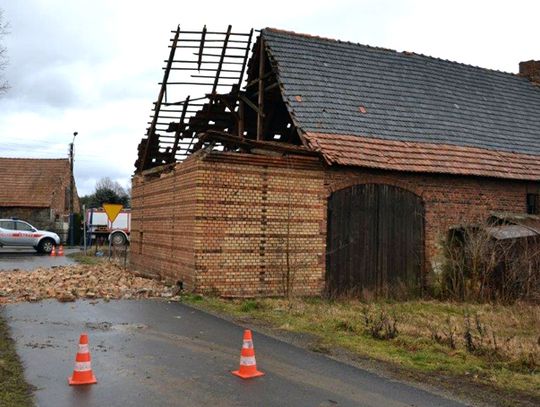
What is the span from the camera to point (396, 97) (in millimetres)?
18094

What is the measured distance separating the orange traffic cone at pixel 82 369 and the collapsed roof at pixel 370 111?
802 cm

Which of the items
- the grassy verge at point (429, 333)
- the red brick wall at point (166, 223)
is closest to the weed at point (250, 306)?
the grassy verge at point (429, 333)

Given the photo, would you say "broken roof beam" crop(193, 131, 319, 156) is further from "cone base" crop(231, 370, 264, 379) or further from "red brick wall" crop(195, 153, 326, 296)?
"cone base" crop(231, 370, 264, 379)

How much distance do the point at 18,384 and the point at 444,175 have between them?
41.5 feet

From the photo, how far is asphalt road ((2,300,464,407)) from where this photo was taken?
228 inches

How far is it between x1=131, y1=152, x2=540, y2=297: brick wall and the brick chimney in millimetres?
11185

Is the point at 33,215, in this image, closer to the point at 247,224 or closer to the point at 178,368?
the point at 247,224

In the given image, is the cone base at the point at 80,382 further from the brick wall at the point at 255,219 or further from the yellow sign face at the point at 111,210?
the yellow sign face at the point at 111,210

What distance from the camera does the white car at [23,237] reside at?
32.0 m

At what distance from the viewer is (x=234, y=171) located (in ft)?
43.2

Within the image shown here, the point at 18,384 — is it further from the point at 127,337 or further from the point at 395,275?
the point at 395,275

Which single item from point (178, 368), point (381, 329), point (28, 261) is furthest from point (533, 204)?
point (28, 261)

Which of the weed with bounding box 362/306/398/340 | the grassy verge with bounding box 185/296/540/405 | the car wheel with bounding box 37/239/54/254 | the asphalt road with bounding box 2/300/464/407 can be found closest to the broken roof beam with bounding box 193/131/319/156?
the grassy verge with bounding box 185/296/540/405

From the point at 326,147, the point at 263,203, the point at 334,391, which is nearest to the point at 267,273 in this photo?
the point at 263,203
